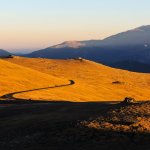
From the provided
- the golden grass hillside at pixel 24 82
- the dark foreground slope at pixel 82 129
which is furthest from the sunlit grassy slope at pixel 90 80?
the dark foreground slope at pixel 82 129

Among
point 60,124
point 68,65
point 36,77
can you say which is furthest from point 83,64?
point 60,124

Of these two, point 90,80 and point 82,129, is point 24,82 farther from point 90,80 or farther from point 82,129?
point 82,129

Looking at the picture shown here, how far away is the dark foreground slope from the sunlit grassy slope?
45.1 meters

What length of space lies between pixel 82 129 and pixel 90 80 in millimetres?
110487

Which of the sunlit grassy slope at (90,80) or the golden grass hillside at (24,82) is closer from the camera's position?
the golden grass hillside at (24,82)

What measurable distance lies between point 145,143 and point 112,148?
6.45ft

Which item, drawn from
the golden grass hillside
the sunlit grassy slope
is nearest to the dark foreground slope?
the golden grass hillside

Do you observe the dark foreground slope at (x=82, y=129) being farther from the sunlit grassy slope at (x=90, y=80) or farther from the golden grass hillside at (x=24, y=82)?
the sunlit grassy slope at (x=90, y=80)

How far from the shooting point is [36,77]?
12062 cm

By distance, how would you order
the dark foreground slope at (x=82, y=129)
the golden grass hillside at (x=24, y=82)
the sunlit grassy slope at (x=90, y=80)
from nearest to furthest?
the dark foreground slope at (x=82, y=129) < the golden grass hillside at (x=24, y=82) < the sunlit grassy slope at (x=90, y=80)

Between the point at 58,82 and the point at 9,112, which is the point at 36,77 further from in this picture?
the point at 9,112

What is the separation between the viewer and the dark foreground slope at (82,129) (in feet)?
92.8

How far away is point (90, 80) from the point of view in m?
141

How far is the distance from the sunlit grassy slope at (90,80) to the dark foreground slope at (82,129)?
45142mm
